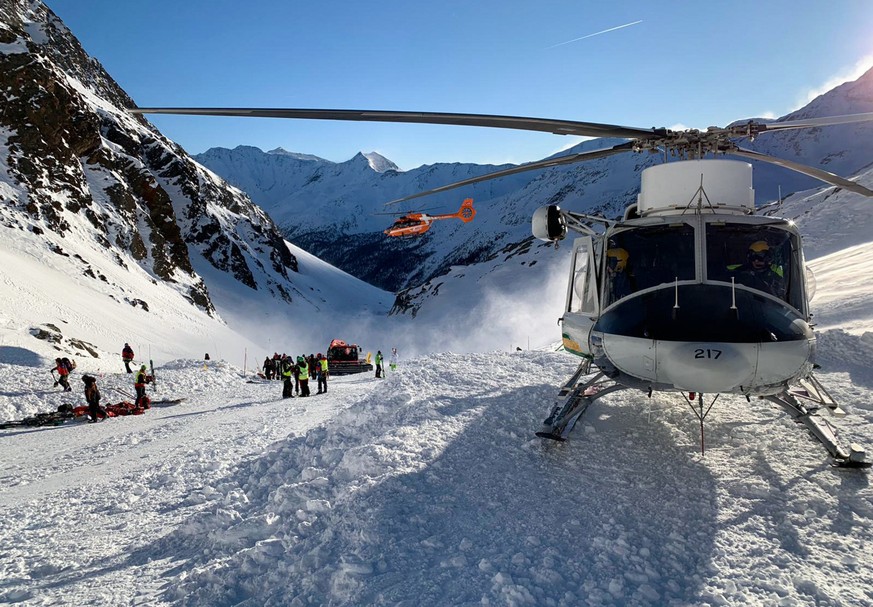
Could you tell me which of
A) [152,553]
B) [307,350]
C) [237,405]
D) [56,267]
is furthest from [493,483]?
[307,350]

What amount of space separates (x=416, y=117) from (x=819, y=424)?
5.58m

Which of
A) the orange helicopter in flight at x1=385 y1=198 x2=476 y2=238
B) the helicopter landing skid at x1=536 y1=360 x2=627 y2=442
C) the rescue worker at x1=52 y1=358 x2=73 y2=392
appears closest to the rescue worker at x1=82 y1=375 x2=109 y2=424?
the rescue worker at x1=52 y1=358 x2=73 y2=392

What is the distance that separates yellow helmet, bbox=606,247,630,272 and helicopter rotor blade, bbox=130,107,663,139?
1478 millimetres

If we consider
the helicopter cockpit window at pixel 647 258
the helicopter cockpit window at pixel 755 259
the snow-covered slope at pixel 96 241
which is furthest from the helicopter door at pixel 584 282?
the snow-covered slope at pixel 96 241

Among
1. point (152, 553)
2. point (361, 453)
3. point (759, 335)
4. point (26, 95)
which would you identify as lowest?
point (152, 553)

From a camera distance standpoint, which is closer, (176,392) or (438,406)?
(438,406)

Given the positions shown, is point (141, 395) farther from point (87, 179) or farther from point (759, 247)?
point (87, 179)

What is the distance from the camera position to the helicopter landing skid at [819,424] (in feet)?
17.1

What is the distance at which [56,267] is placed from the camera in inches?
1447

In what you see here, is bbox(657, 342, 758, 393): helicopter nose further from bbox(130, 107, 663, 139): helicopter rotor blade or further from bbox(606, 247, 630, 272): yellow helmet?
bbox(130, 107, 663, 139): helicopter rotor blade

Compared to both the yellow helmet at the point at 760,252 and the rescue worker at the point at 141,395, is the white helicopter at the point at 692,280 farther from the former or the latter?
the rescue worker at the point at 141,395

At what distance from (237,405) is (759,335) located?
44.8 ft

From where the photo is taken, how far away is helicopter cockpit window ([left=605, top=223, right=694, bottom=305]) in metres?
5.81

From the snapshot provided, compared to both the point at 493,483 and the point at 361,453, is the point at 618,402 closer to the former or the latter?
the point at 493,483
